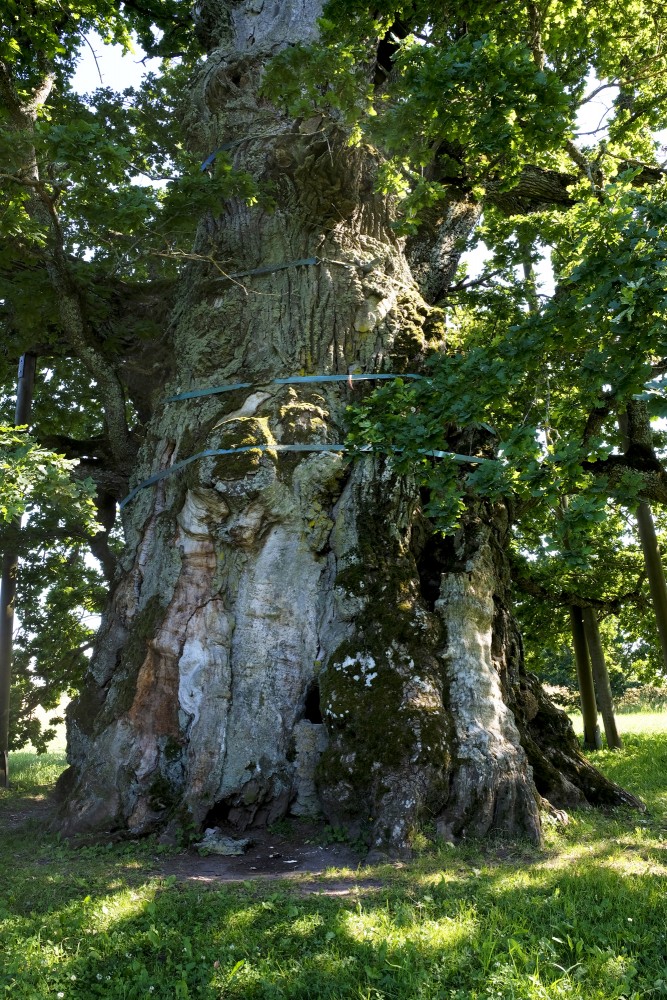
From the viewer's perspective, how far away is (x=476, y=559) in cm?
706

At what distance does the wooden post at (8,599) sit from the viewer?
35.2ft

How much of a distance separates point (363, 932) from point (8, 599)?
8566mm

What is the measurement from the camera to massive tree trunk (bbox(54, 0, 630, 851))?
5980mm

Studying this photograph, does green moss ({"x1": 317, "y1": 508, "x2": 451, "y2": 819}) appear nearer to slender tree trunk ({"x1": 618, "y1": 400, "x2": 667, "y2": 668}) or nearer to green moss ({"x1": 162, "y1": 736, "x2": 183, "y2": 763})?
green moss ({"x1": 162, "y1": 736, "x2": 183, "y2": 763})

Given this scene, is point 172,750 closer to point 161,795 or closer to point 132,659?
point 161,795

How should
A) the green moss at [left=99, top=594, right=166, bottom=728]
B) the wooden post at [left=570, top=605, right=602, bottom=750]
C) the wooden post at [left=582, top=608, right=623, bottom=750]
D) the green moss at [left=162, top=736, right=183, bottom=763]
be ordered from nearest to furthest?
the green moss at [left=162, top=736, right=183, bottom=763]
the green moss at [left=99, top=594, right=166, bottom=728]
the wooden post at [left=570, top=605, right=602, bottom=750]
the wooden post at [left=582, top=608, right=623, bottom=750]

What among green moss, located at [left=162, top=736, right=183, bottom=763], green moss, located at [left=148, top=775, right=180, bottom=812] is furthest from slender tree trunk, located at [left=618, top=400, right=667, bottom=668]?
green moss, located at [left=148, top=775, right=180, bottom=812]

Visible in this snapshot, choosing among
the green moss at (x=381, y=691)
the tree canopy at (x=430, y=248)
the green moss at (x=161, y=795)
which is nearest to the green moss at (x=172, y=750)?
the green moss at (x=161, y=795)

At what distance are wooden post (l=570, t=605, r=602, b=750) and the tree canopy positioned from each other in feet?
2.26

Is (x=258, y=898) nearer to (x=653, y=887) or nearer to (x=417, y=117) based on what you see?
(x=653, y=887)

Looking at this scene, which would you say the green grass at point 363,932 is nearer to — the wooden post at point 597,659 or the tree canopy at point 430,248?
the tree canopy at point 430,248

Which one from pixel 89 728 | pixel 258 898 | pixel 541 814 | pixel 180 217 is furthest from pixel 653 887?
pixel 180 217

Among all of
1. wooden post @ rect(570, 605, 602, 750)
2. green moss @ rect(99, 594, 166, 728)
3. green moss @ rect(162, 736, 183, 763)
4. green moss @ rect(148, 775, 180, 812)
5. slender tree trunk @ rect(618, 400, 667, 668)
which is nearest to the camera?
green moss @ rect(148, 775, 180, 812)

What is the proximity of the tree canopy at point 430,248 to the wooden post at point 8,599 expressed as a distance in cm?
39
